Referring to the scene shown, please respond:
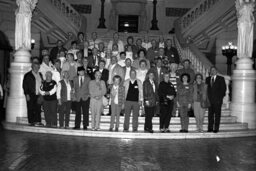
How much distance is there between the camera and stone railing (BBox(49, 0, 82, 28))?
17172mm

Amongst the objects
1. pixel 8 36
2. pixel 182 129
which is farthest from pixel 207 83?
pixel 8 36

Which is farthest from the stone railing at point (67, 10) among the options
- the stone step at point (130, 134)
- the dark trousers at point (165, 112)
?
the dark trousers at point (165, 112)

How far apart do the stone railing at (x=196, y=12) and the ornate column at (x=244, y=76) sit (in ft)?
18.8

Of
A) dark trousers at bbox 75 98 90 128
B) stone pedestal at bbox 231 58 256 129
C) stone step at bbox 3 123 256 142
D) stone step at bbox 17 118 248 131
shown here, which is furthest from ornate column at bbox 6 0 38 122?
stone pedestal at bbox 231 58 256 129

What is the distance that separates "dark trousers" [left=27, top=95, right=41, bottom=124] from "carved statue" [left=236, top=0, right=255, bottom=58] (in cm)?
687

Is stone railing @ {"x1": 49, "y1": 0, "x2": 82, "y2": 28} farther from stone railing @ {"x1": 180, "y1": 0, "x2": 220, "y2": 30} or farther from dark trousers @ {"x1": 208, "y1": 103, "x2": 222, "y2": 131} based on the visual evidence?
dark trousers @ {"x1": 208, "y1": 103, "x2": 222, "y2": 131}

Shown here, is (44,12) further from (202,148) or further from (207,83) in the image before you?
(202,148)

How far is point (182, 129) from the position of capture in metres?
9.73

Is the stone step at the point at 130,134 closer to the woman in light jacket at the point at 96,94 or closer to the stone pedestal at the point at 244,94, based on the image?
the woman in light jacket at the point at 96,94

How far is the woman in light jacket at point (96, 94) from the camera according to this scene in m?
9.48

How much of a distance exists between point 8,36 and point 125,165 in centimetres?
1415

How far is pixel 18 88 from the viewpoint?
1099 cm

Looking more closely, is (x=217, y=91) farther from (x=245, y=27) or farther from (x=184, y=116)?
(x=245, y=27)

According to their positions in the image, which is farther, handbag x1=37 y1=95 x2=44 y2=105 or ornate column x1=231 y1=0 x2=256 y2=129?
ornate column x1=231 y1=0 x2=256 y2=129
